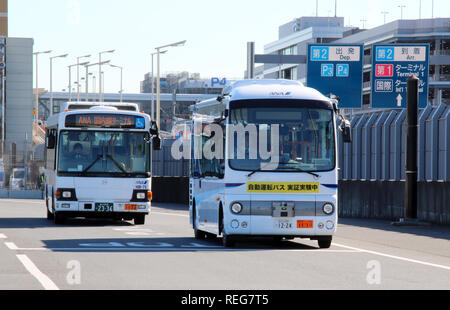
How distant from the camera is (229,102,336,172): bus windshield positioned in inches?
716

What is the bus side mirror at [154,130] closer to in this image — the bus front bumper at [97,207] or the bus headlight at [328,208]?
the bus front bumper at [97,207]

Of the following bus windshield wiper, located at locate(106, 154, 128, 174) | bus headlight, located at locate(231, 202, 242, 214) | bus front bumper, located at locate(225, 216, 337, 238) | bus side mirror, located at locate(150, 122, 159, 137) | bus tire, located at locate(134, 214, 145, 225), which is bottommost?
bus tire, located at locate(134, 214, 145, 225)

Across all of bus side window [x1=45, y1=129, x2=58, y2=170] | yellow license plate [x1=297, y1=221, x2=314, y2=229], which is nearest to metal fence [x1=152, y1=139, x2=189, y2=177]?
bus side window [x1=45, y1=129, x2=58, y2=170]

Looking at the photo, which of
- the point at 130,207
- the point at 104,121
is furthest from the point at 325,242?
the point at 104,121

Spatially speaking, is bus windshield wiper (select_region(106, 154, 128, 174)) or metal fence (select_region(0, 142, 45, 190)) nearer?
bus windshield wiper (select_region(106, 154, 128, 174))

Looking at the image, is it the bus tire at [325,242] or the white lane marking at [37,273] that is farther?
the bus tire at [325,242]

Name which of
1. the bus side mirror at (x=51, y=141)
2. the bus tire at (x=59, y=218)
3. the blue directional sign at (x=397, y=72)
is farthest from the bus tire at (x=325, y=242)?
the blue directional sign at (x=397, y=72)

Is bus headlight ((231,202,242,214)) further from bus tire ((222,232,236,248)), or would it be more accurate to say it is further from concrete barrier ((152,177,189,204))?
concrete barrier ((152,177,189,204))

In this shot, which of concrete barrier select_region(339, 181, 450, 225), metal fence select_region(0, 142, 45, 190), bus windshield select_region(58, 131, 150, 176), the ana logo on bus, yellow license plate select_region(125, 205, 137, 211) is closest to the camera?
the ana logo on bus

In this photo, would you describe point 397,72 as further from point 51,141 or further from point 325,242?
point 325,242

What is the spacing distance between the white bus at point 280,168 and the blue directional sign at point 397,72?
20638mm

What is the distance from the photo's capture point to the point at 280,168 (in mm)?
18109

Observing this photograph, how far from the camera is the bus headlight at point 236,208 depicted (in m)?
18.1

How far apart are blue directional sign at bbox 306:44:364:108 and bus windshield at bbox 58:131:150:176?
46.4 feet
